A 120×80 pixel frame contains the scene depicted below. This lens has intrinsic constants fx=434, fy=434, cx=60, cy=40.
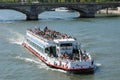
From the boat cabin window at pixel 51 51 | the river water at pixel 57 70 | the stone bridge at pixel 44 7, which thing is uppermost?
the boat cabin window at pixel 51 51

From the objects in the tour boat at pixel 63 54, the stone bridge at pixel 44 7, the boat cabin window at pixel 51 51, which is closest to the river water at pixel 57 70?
the tour boat at pixel 63 54

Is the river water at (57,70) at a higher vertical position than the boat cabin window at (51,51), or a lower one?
lower

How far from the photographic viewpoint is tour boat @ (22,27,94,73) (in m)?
38.8

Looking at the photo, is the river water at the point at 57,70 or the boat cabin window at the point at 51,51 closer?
the river water at the point at 57,70

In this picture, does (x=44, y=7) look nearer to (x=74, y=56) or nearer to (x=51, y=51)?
(x=51, y=51)

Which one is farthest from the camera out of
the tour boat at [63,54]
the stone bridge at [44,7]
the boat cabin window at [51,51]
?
the stone bridge at [44,7]

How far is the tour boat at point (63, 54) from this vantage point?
38781 millimetres

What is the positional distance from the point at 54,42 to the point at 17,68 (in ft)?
14.5

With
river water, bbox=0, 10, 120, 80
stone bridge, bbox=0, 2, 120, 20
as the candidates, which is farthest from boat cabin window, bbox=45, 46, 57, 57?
stone bridge, bbox=0, 2, 120, 20

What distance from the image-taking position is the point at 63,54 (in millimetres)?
40969

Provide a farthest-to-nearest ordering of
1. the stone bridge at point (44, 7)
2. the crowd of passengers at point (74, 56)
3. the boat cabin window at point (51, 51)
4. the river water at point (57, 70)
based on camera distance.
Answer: the stone bridge at point (44, 7) → the boat cabin window at point (51, 51) → the crowd of passengers at point (74, 56) → the river water at point (57, 70)

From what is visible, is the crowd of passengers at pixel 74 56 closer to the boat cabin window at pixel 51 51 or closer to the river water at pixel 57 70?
the river water at pixel 57 70

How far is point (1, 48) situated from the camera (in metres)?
54.2

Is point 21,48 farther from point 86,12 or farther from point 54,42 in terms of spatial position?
point 86,12
